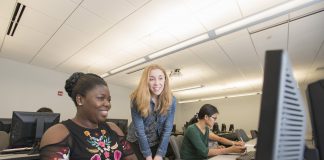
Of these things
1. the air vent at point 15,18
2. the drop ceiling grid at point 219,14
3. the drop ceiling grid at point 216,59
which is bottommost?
the air vent at point 15,18

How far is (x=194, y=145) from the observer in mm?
1923

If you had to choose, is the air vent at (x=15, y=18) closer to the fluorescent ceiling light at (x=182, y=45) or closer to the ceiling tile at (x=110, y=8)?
the ceiling tile at (x=110, y=8)

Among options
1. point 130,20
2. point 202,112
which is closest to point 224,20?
point 130,20

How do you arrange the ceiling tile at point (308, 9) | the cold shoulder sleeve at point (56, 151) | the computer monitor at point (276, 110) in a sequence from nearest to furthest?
the computer monitor at point (276, 110) → the cold shoulder sleeve at point (56, 151) → the ceiling tile at point (308, 9)

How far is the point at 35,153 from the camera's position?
199 cm

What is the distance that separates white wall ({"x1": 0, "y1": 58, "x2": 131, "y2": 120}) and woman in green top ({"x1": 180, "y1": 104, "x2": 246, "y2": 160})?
5.47 meters

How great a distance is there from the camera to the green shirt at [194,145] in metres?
1.88

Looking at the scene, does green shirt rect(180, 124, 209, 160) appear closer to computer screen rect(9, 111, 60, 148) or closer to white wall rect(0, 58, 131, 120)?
computer screen rect(9, 111, 60, 148)

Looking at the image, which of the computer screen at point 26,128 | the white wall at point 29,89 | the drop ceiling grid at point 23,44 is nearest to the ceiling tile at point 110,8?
the drop ceiling grid at point 23,44

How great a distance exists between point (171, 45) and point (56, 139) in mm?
3608

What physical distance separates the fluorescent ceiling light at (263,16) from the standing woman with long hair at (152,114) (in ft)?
7.64

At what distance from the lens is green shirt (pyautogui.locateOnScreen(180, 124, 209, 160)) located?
1.88 metres

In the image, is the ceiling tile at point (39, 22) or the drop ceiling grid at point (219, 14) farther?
the ceiling tile at point (39, 22)

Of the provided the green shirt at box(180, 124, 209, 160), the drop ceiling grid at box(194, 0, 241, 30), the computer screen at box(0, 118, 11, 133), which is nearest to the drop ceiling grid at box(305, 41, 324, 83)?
the drop ceiling grid at box(194, 0, 241, 30)
